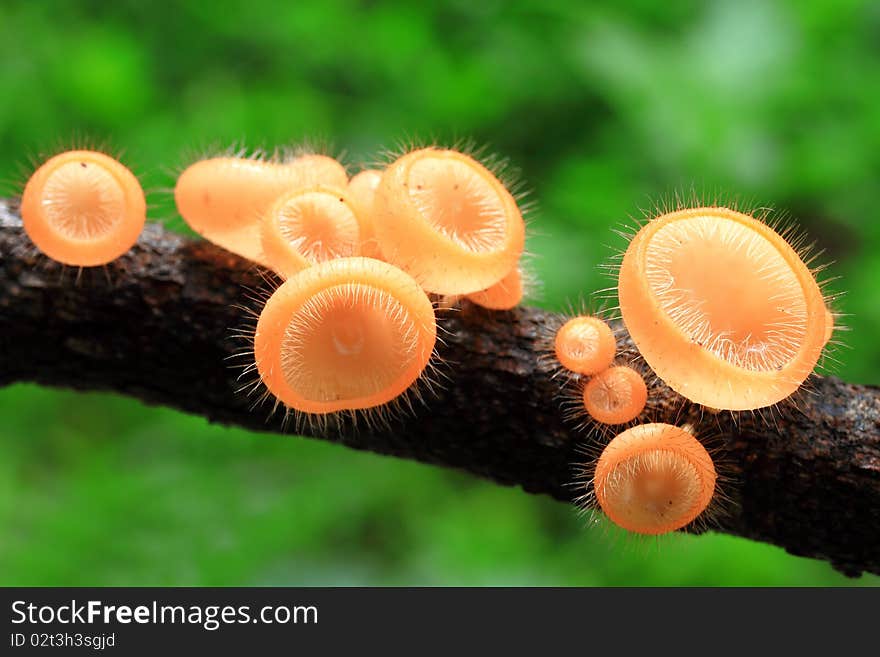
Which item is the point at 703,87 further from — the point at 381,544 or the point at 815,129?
the point at 381,544

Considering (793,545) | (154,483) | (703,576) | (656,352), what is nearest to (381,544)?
(154,483)

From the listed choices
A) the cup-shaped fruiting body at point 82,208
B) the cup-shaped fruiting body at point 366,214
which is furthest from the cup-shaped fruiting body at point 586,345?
the cup-shaped fruiting body at point 82,208

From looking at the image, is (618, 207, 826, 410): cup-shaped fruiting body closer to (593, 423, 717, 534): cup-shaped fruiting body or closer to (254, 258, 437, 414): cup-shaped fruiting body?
(593, 423, 717, 534): cup-shaped fruiting body

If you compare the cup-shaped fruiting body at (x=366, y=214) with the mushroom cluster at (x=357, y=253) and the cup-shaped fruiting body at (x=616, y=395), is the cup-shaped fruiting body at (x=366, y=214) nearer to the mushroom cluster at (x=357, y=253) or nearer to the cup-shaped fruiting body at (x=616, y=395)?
the mushroom cluster at (x=357, y=253)

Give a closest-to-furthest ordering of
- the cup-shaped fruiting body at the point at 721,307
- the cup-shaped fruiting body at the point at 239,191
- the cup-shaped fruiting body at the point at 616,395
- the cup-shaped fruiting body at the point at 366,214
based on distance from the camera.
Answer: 1. the cup-shaped fruiting body at the point at 721,307
2. the cup-shaped fruiting body at the point at 616,395
3. the cup-shaped fruiting body at the point at 366,214
4. the cup-shaped fruiting body at the point at 239,191

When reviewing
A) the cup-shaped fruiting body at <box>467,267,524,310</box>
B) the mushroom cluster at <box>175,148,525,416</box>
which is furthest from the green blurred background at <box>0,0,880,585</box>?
the cup-shaped fruiting body at <box>467,267,524,310</box>
